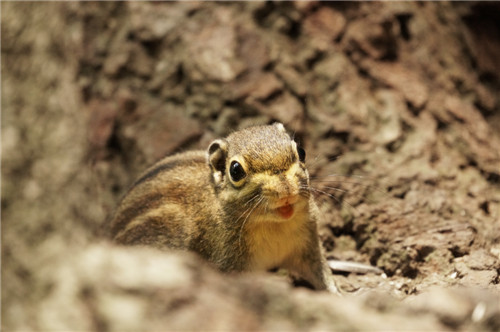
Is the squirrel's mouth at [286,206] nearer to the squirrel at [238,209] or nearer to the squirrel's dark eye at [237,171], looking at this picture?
the squirrel at [238,209]

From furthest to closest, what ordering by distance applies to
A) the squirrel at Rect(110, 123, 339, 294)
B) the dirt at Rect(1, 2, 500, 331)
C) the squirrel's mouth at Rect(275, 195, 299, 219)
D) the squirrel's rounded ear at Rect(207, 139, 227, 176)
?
the dirt at Rect(1, 2, 500, 331)
the squirrel's rounded ear at Rect(207, 139, 227, 176)
the squirrel at Rect(110, 123, 339, 294)
the squirrel's mouth at Rect(275, 195, 299, 219)

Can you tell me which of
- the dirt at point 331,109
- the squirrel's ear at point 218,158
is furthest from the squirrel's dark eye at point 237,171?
the dirt at point 331,109

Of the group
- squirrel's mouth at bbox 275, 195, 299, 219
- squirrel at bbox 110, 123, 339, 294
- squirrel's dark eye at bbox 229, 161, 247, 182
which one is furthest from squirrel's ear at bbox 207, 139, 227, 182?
squirrel's mouth at bbox 275, 195, 299, 219

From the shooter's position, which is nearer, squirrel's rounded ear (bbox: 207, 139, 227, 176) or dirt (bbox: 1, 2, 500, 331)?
squirrel's rounded ear (bbox: 207, 139, 227, 176)

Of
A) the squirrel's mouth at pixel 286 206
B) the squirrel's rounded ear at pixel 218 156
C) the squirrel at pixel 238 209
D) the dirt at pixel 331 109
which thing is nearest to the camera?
the squirrel's mouth at pixel 286 206

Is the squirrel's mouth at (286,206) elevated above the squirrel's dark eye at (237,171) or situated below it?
below

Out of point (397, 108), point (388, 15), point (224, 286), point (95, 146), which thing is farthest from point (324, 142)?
point (224, 286)

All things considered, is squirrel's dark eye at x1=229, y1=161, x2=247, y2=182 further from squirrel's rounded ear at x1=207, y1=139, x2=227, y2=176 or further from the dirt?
the dirt

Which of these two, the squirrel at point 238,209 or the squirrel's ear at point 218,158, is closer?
the squirrel at point 238,209

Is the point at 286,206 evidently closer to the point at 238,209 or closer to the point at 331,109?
the point at 238,209

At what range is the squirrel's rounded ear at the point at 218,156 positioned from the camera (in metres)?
5.22

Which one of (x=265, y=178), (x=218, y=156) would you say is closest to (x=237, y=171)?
(x=265, y=178)

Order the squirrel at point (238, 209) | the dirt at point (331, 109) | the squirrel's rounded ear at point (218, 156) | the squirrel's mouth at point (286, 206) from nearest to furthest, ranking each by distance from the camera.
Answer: the squirrel's mouth at point (286, 206) → the squirrel at point (238, 209) → the squirrel's rounded ear at point (218, 156) → the dirt at point (331, 109)

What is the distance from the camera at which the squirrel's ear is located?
5.23 metres
